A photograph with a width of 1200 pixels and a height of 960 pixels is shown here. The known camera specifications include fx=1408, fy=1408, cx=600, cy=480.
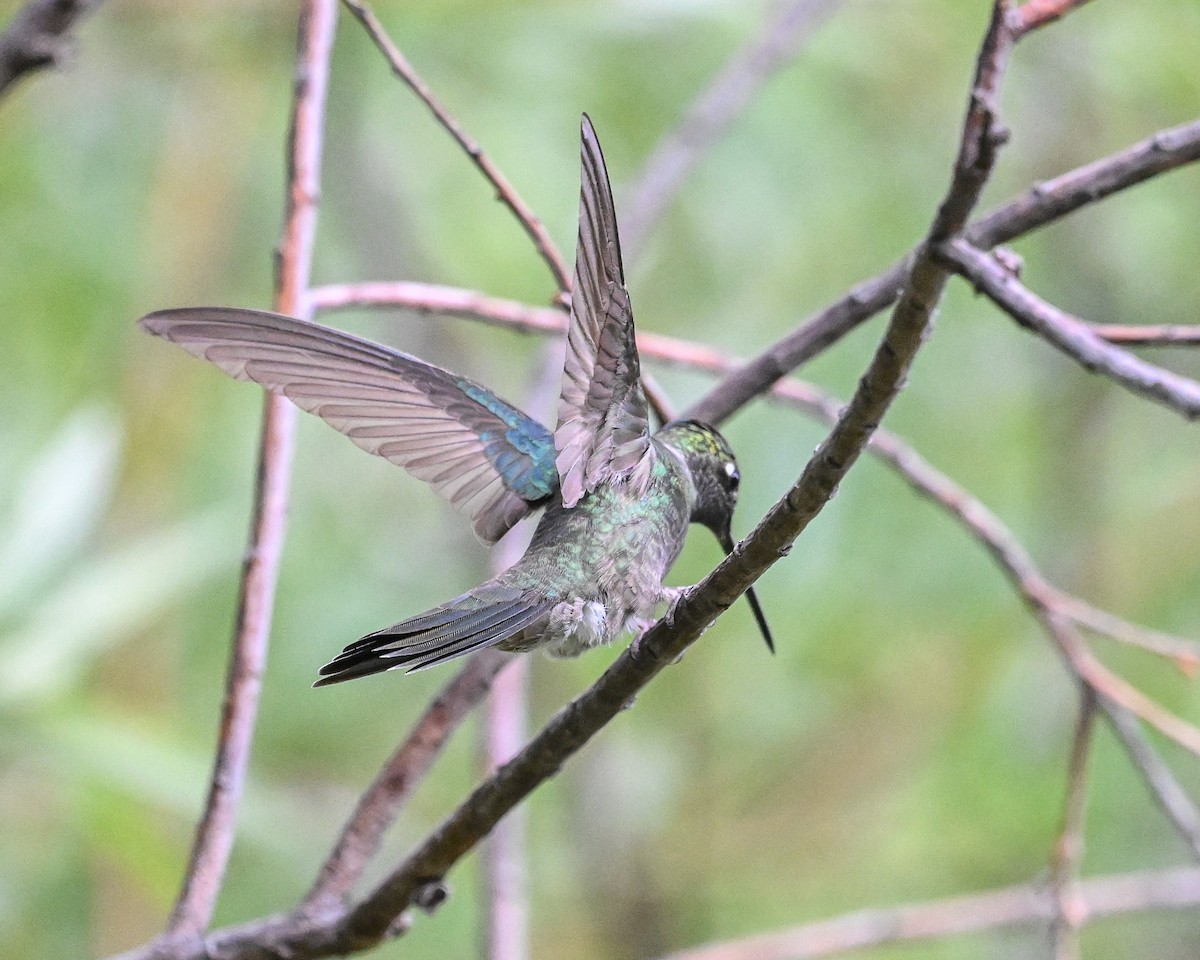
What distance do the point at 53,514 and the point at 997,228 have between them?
2.04 m

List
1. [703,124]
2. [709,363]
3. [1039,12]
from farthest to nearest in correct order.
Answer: [703,124] < [709,363] < [1039,12]

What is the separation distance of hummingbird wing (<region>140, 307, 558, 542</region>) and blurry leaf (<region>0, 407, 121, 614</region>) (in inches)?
42.5

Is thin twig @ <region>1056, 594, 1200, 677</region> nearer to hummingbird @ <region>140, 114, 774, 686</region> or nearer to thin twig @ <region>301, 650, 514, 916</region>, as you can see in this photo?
hummingbird @ <region>140, 114, 774, 686</region>

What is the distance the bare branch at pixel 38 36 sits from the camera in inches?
65.4

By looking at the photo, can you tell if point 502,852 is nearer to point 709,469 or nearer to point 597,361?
point 709,469

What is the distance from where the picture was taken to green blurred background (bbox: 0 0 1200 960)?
149 inches

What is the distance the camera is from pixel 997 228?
164 centimetres

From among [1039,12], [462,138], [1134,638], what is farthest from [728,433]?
[1039,12]

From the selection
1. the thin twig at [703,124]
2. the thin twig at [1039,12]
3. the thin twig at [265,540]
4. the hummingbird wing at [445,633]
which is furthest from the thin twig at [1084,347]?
the thin twig at [703,124]

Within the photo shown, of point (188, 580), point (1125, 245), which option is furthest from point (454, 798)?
point (1125, 245)

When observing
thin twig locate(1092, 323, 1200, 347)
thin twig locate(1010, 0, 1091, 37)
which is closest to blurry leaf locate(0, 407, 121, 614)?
thin twig locate(1092, 323, 1200, 347)

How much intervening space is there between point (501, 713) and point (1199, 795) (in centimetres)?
284

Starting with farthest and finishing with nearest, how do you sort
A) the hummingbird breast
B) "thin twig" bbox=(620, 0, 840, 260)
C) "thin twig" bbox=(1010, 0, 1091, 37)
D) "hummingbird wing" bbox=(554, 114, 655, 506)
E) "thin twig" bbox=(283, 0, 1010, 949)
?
"thin twig" bbox=(620, 0, 840, 260), the hummingbird breast, "hummingbird wing" bbox=(554, 114, 655, 506), "thin twig" bbox=(1010, 0, 1091, 37), "thin twig" bbox=(283, 0, 1010, 949)

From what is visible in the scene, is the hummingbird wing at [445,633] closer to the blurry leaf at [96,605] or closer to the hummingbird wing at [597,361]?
the hummingbird wing at [597,361]
